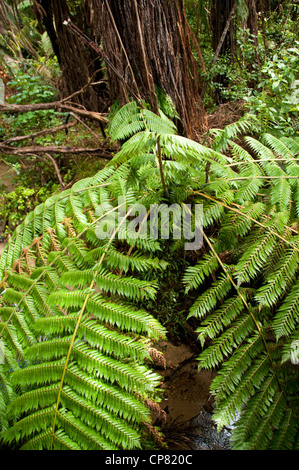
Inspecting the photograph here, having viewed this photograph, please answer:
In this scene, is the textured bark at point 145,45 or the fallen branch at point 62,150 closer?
the textured bark at point 145,45

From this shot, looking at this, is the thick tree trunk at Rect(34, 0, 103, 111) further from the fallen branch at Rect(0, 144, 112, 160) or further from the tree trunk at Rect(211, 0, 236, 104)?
the tree trunk at Rect(211, 0, 236, 104)

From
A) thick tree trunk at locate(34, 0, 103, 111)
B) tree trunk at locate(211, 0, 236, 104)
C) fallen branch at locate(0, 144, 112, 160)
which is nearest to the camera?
fallen branch at locate(0, 144, 112, 160)

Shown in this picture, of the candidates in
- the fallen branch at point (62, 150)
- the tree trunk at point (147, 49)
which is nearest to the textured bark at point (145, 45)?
the tree trunk at point (147, 49)

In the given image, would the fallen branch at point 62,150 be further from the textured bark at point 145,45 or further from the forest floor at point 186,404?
the forest floor at point 186,404

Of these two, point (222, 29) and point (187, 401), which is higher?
point (222, 29)

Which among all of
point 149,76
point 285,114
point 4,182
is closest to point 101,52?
point 149,76

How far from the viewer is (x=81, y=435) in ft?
3.76

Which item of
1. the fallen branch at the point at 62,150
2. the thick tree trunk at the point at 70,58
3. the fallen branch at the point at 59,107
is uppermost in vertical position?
the thick tree trunk at the point at 70,58

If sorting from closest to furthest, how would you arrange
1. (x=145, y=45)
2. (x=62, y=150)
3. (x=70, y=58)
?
(x=145, y=45), (x=62, y=150), (x=70, y=58)

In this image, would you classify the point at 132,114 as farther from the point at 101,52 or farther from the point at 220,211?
the point at 220,211

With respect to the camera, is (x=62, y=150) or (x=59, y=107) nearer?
(x=62, y=150)

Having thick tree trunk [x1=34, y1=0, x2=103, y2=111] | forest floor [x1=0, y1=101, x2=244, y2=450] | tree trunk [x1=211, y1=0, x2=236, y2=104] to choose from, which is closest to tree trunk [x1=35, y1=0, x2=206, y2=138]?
forest floor [x1=0, y1=101, x2=244, y2=450]

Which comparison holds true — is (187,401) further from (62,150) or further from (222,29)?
(222,29)

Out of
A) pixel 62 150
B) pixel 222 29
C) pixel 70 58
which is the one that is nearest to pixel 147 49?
pixel 62 150
